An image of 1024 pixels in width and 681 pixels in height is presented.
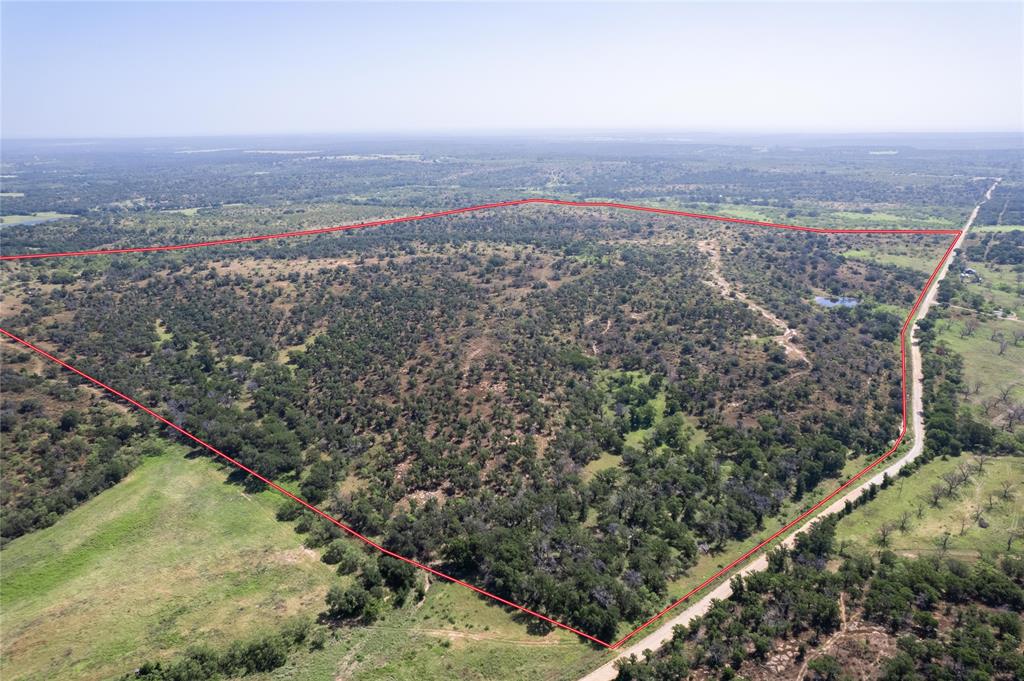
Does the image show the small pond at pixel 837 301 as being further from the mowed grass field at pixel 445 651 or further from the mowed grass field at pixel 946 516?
the mowed grass field at pixel 445 651

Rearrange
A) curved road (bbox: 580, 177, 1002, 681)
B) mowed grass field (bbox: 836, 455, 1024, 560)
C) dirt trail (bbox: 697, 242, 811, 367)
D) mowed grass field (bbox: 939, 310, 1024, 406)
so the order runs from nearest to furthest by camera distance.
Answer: curved road (bbox: 580, 177, 1002, 681) < mowed grass field (bbox: 836, 455, 1024, 560) < mowed grass field (bbox: 939, 310, 1024, 406) < dirt trail (bbox: 697, 242, 811, 367)

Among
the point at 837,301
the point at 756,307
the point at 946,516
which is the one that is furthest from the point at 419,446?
the point at 837,301

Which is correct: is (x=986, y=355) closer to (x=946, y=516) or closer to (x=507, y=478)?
(x=946, y=516)

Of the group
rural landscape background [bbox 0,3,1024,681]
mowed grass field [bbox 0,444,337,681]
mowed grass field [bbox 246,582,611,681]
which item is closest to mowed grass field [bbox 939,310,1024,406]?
rural landscape background [bbox 0,3,1024,681]

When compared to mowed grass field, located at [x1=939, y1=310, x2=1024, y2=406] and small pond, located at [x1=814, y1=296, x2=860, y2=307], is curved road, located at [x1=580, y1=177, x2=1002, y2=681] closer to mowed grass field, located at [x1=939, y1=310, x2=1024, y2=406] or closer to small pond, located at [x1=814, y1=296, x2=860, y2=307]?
mowed grass field, located at [x1=939, y1=310, x2=1024, y2=406]

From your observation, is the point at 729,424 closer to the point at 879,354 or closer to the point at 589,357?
the point at 589,357

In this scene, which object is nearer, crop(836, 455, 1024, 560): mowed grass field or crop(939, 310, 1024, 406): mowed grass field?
crop(836, 455, 1024, 560): mowed grass field
